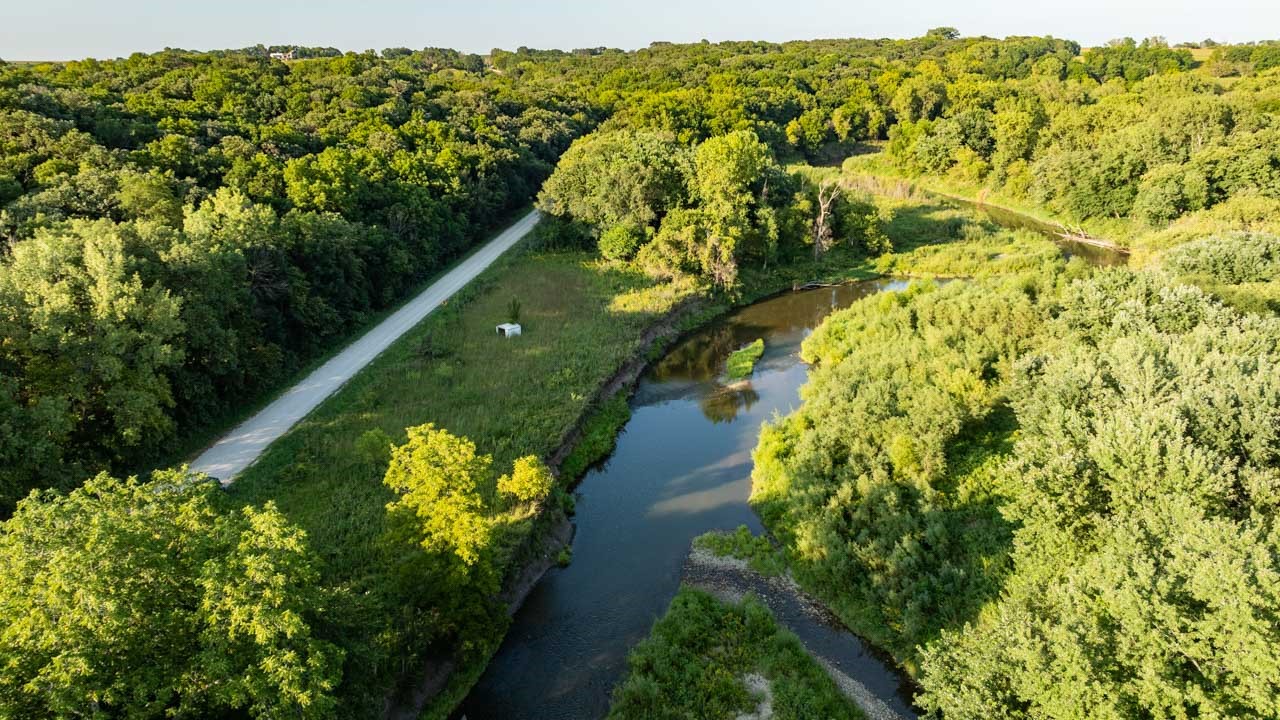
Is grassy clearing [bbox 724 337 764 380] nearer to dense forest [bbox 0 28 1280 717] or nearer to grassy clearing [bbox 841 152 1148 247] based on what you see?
dense forest [bbox 0 28 1280 717]

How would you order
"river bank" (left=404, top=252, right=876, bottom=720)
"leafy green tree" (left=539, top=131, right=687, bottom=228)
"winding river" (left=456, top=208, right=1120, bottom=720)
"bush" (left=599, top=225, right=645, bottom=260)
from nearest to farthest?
"river bank" (left=404, top=252, right=876, bottom=720) < "winding river" (left=456, top=208, right=1120, bottom=720) < "bush" (left=599, top=225, right=645, bottom=260) < "leafy green tree" (left=539, top=131, right=687, bottom=228)

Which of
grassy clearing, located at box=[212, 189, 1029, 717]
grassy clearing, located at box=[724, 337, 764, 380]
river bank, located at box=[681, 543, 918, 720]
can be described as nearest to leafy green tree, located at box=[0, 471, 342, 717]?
grassy clearing, located at box=[212, 189, 1029, 717]

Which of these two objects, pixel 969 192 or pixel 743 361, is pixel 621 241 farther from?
pixel 969 192

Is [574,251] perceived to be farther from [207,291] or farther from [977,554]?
[977,554]

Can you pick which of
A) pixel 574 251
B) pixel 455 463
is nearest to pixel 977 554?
pixel 455 463

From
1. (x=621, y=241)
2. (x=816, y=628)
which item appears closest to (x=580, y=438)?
(x=816, y=628)
